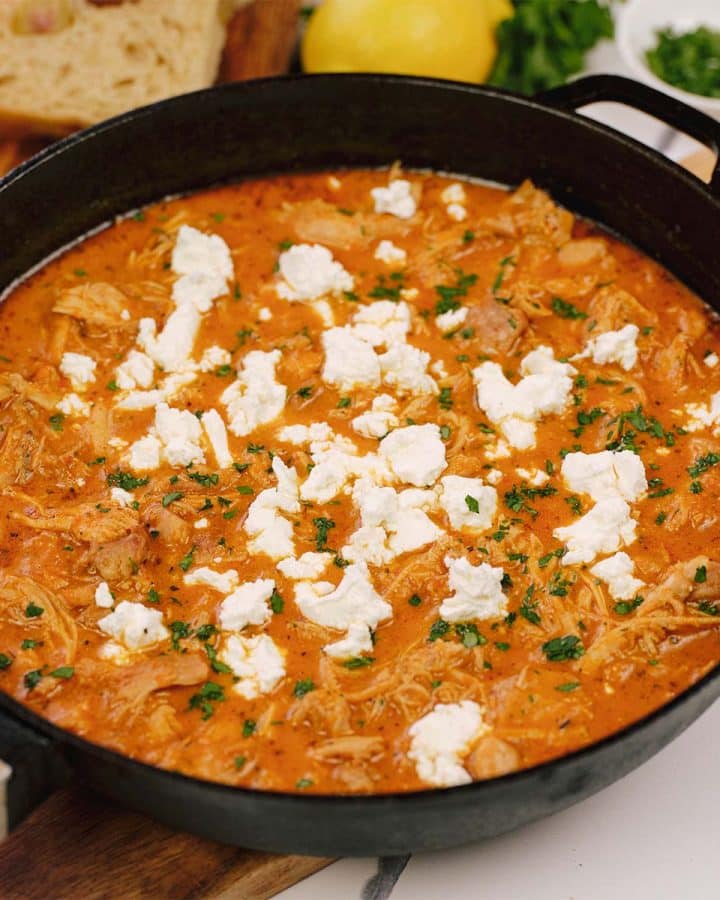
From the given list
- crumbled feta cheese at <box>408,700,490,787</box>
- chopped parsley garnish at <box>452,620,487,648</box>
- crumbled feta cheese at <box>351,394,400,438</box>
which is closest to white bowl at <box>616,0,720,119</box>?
crumbled feta cheese at <box>351,394,400,438</box>

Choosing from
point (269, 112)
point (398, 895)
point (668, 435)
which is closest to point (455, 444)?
point (668, 435)

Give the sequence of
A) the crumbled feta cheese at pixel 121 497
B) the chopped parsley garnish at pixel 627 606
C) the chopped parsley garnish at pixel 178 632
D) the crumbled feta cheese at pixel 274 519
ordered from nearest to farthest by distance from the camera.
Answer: the chopped parsley garnish at pixel 178 632 → the chopped parsley garnish at pixel 627 606 → the crumbled feta cheese at pixel 274 519 → the crumbled feta cheese at pixel 121 497

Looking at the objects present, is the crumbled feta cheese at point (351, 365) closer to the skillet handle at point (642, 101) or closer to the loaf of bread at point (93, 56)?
the skillet handle at point (642, 101)

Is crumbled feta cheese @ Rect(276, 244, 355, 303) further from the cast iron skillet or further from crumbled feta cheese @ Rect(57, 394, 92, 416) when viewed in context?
crumbled feta cheese @ Rect(57, 394, 92, 416)

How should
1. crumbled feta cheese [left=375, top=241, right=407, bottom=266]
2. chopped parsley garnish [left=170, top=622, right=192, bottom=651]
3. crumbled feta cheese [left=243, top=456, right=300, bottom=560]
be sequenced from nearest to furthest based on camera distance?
chopped parsley garnish [left=170, top=622, right=192, bottom=651]
crumbled feta cheese [left=243, top=456, right=300, bottom=560]
crumbled feta cheese [left=375, top=241, right=407, bottom=266]

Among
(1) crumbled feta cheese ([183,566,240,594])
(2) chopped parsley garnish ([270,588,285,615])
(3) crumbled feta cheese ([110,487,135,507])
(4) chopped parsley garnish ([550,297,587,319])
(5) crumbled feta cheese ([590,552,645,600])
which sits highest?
(4) chopped parsley garnish ([550,297,587,319])

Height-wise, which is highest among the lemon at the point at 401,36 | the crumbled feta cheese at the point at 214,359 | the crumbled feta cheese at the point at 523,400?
the lemon at the point at 401,36

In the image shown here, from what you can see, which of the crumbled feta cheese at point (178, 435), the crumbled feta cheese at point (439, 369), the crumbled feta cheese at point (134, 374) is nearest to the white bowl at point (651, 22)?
the crumbled feta cheese at point (439, 369)
